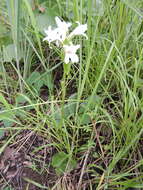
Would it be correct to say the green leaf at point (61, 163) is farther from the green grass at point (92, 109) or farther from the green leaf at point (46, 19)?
the green leaf at point (46, 19)

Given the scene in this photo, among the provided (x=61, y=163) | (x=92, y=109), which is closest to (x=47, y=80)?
(x=92, y=109)

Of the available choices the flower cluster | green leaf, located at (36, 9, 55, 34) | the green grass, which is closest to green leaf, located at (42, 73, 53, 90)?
the green grass

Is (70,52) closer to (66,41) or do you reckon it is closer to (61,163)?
(66,41)

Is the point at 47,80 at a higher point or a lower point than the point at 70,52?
lower

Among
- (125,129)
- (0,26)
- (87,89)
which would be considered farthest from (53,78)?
(125,129)

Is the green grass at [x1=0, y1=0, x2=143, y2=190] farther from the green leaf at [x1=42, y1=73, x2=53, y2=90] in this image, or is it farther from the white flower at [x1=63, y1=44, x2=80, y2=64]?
the white flower at [x1=63, y1=44, x2=80, y2=64]

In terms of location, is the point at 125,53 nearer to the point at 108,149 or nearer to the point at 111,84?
the point at 111,84

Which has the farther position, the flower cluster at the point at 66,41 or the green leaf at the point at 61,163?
the green leaf at the point at 61,163

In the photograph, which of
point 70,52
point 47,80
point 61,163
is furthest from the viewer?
point 47,80

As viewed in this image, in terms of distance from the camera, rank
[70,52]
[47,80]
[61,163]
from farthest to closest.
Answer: [47,80], [61,163], [70,52]

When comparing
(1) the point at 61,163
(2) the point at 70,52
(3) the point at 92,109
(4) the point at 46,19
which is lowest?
(1) the point at 61,163

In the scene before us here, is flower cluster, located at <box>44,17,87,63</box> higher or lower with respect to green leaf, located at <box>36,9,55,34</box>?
lower

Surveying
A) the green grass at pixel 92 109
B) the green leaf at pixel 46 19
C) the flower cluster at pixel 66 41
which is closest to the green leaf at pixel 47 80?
the green grass at pixel 92 109
